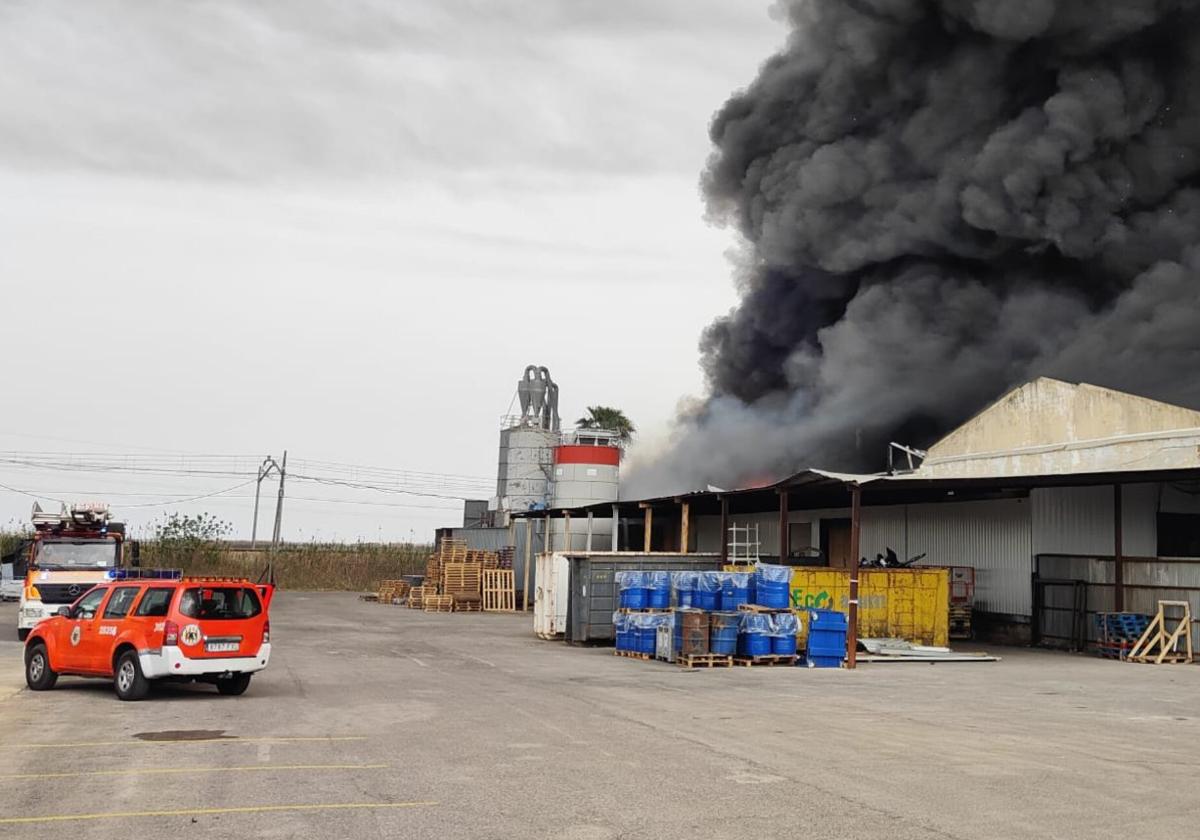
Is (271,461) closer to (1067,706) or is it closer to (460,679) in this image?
(460,679)

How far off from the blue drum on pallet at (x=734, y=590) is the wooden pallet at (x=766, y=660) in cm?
129

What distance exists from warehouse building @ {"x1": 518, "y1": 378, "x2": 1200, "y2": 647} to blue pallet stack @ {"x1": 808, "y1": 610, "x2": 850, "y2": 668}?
1477mm

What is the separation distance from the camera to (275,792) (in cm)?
864

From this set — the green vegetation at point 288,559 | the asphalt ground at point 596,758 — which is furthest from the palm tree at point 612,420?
the asphalt ground at point 596,758

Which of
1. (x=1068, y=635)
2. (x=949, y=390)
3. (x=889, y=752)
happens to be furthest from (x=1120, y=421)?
(x=889, y=752)

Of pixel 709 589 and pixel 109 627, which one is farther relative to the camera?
pixel 709 589

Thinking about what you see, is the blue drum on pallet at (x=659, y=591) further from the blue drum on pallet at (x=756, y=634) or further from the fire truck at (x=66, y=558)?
the fire truck at (x=66, y=558)

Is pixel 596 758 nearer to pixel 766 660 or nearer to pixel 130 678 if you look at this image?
pixel 130 678

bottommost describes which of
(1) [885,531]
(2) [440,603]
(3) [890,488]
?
(2) [440,603]

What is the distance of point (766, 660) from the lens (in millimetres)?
23109

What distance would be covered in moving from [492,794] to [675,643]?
48.7 ft

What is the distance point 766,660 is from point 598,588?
20.6ft

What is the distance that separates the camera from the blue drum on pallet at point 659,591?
25.2 meters

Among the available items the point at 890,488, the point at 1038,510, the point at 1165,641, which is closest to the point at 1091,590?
the point at 1038,510
